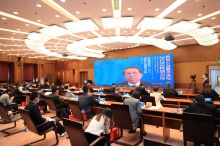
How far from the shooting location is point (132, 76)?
14.2 m

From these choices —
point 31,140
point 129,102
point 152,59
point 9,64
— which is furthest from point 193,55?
point 9,64

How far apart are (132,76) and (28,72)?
48.8 feet

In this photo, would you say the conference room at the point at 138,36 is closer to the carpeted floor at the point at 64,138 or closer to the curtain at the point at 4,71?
the carpeted floor at the point at 64,138

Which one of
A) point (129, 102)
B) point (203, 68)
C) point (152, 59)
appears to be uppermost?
point (152, 59)

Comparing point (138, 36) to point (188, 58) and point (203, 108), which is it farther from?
point (203, 108)

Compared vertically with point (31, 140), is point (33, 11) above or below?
above

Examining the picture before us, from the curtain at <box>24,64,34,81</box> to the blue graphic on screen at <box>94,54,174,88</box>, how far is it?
10.5 m

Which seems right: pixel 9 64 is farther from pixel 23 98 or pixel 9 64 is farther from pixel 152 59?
pixel 152 59

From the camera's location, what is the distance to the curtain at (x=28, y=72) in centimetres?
2118

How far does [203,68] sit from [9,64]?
2063 cm

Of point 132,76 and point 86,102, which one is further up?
point 132,76

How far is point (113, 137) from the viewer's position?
4.12 m

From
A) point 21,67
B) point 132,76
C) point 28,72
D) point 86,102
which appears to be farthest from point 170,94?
point 28,72

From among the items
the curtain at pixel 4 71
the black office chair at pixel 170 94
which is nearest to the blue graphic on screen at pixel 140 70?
the black office chair at pixel 170 94
